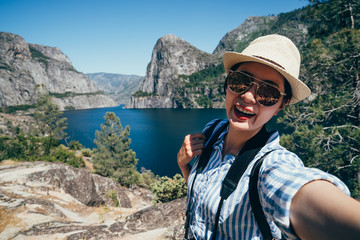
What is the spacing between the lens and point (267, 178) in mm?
1183

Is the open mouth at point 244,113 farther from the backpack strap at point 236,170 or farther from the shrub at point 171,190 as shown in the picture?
the shrub at point 171,190

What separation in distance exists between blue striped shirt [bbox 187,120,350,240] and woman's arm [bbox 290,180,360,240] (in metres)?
0.04

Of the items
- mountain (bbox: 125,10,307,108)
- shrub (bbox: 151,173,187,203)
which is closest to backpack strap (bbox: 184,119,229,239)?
shrub (bbox: 151,173,187,203)

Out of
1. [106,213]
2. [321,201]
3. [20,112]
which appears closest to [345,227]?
[321,201]

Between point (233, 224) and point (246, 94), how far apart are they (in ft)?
3.41

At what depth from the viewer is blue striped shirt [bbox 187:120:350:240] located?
3.28 ft

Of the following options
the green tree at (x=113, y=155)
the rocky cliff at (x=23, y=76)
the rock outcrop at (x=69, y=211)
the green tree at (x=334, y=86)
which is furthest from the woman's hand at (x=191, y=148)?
the rocky cliff at (x=23, y=76)

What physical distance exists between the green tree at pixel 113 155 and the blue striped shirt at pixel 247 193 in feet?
84.3

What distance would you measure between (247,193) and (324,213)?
50 centimetres

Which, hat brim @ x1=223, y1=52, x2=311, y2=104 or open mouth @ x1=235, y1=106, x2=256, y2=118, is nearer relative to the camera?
hat brim @ x1=223, y1=52, x2=311, y2=104

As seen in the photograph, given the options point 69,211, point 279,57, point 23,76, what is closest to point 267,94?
point 279,57

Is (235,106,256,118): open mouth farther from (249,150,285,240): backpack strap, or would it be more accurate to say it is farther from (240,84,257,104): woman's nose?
(249,150,285,240): backpack strap

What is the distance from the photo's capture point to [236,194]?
1.33 m

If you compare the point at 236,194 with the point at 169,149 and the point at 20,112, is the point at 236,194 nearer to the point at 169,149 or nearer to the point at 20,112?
the point at 169,149
